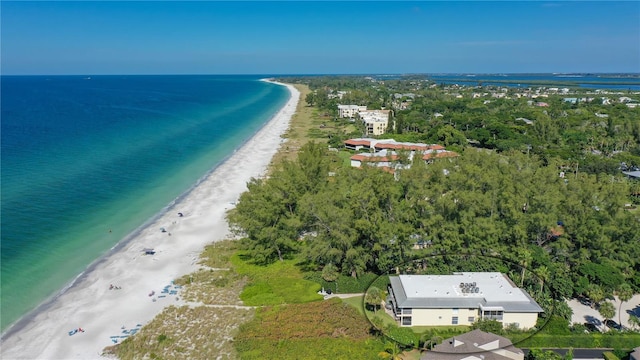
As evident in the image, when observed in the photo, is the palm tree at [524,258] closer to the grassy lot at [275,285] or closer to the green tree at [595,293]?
the green tree at [595,293]

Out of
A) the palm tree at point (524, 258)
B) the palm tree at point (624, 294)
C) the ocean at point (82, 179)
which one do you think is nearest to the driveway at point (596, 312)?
the palm tree at point (624, 294)

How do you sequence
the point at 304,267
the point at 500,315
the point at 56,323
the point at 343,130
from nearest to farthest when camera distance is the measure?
the point at 500,315
the point at 56,323
the point at 304,267
the point at 343,130

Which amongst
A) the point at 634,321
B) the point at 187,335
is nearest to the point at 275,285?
the point at 187,335

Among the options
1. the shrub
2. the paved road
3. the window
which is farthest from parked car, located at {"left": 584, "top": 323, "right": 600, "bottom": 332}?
the window

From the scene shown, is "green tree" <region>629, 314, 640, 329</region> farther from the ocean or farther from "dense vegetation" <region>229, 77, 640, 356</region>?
the ocean

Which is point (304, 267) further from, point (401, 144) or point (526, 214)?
point (401, 144)

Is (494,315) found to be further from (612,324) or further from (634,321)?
(612,324)

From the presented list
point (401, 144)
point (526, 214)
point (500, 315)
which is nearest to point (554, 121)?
point (401, 144)
